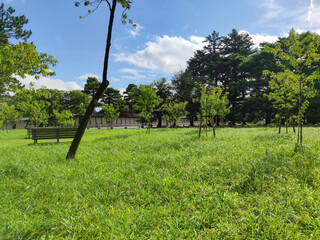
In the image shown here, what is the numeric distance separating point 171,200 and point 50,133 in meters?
11.2

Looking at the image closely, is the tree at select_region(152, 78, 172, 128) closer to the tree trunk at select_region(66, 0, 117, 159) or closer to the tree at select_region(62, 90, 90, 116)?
the tree at select_region(62, 90, 90, 116)

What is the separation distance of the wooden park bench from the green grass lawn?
6.55 meters

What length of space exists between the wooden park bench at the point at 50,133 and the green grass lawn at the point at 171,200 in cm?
655

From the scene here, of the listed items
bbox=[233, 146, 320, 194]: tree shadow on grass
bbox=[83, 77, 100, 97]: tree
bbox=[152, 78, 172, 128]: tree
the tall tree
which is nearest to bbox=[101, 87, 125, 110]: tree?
bbox=[83, 77, 100, 97]: tree

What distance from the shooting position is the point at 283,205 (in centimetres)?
278

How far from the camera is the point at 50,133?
1122 cm

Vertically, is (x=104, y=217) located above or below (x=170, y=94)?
below

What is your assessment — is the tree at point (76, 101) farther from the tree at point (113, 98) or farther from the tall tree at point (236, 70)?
the tall tree at point (236, 70)

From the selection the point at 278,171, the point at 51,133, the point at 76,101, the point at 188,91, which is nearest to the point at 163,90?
the point at 188,91

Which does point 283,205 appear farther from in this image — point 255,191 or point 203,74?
point 203,74

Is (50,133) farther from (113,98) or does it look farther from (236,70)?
(236,70)

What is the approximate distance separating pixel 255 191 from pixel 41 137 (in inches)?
497

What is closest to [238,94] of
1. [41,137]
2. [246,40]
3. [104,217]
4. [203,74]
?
[203,74]

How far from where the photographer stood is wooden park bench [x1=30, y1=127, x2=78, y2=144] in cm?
1093
